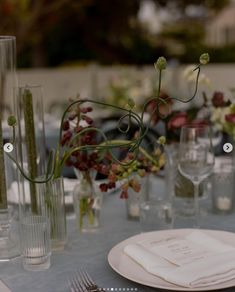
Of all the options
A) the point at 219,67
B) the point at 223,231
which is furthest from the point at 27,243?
the point at 219,67

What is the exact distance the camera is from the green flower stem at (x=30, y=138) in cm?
131

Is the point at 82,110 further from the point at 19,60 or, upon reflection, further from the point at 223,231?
the point at 19,60

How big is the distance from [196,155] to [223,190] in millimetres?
171

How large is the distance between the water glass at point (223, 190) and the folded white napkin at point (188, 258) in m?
0.32

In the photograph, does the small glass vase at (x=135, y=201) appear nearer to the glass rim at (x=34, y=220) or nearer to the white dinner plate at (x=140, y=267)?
the white dinner plate at (x=140, y=267)

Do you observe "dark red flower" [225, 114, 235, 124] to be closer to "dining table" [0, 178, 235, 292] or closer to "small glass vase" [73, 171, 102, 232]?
"dining table" [0, 178, 235, 292]

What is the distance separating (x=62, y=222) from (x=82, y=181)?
0.16 m

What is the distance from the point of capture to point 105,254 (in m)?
1.29

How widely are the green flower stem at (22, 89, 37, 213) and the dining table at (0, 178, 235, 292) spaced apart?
149 millimetres

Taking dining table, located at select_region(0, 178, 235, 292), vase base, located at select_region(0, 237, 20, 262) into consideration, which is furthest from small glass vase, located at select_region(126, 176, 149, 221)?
vase base, located at select_region(0, 237, 20, 262)

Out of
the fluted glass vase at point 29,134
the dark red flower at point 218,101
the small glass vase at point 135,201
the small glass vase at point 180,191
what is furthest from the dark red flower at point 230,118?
the fluted glass vase at point 29,134

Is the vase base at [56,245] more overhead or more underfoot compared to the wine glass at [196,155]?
more underfoot

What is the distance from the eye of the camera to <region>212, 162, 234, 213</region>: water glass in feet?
5.28

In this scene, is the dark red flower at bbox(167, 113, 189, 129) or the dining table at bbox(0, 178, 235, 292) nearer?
the dining table at bbox(0, 178, 235, 292)
